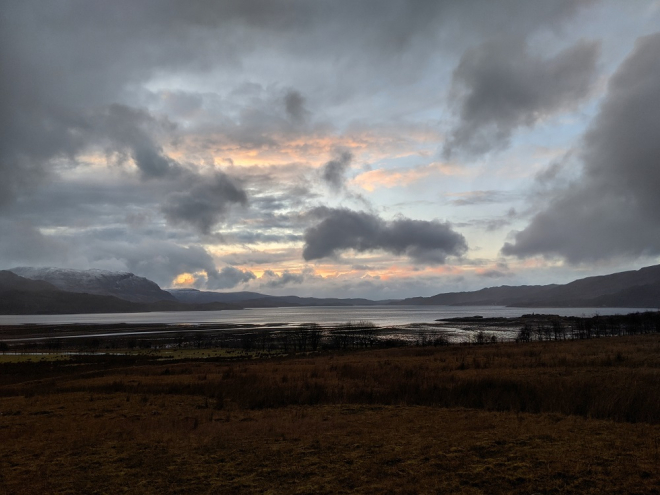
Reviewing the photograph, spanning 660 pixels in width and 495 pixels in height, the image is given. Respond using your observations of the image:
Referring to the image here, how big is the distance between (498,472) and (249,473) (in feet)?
19.8

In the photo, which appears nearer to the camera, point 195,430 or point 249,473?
point 249,473

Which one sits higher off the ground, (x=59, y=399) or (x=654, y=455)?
(x=654, y=455)

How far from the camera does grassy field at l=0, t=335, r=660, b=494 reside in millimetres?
9273

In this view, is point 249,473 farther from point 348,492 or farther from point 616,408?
point 616,408

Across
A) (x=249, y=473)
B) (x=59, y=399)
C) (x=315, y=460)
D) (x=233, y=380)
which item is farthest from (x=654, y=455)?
(x=59, y=399)

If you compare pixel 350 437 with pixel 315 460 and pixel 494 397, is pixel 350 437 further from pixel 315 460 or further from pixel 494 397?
pixel 494 397

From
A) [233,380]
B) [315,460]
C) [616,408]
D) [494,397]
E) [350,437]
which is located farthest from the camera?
[233,380]

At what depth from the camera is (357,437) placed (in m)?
12.8

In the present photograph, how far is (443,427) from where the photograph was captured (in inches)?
530

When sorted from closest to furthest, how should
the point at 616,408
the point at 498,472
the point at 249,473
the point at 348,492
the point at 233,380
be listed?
the point at 348,492 < the point at 498,472 < the point at 249,473 < the point at 616,408 < the point at 233,380

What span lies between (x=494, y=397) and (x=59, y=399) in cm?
2345

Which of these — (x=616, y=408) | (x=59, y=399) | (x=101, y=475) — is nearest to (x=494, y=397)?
(x=616, y=408)

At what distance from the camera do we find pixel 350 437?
42.2ft

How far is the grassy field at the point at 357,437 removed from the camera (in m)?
9.27
